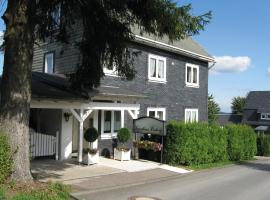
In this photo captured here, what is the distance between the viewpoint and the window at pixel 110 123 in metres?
21.0

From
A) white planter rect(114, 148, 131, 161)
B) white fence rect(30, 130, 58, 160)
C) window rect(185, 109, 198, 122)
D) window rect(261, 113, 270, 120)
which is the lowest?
white planter rect(114, 148, 131, 161)

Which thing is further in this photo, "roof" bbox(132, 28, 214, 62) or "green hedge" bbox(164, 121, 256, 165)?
"roof" bbox(132, 28, 214, 62)

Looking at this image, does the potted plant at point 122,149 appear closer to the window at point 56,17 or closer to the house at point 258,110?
the window at point 56,17

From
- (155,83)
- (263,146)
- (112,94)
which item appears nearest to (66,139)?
(112,94)

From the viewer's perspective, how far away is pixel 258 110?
65125mm

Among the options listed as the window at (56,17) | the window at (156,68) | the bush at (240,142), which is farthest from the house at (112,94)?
the bush at (240,142)

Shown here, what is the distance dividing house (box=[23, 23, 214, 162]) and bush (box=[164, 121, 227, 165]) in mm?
2233

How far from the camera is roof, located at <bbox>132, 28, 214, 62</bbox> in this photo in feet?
75.8

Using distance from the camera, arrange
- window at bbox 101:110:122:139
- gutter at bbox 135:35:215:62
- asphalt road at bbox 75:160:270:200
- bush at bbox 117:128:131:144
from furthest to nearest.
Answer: gutter at bbox 135:35:215:62, window at bbox 101:110:122:139, bush at bbox 117:128:131:144, asphalt road at bbox 75:160:270:200

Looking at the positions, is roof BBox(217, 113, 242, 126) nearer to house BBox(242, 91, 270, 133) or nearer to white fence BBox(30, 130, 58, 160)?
house BBox(242, 91, 270, 133)

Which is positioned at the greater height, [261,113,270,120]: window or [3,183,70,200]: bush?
[261,113,270,120]: window

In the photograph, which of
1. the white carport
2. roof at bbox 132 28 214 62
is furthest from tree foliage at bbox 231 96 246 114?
the white carport

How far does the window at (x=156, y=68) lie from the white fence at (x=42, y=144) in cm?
787

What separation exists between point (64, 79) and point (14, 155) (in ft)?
32.1
